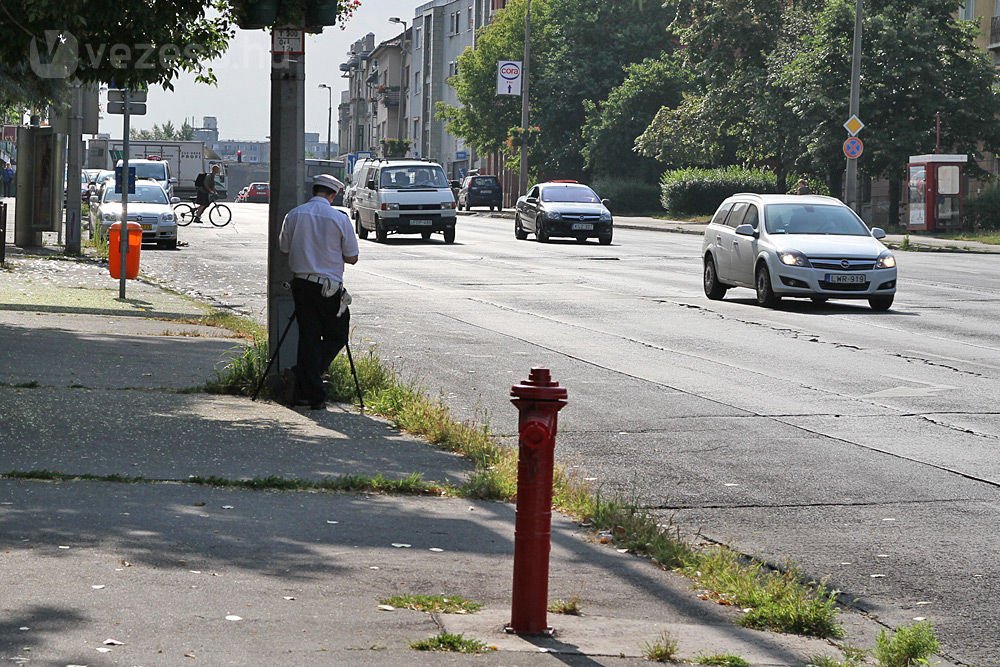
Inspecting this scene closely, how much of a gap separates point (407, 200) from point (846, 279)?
21.8m

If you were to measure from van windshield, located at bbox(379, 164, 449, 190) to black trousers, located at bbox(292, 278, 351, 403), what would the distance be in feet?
104

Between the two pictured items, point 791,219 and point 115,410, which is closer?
point 115,410

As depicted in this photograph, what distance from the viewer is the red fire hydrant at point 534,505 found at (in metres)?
5.44

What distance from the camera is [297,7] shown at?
1146cm

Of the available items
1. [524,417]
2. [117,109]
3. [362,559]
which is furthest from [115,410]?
[117,109]

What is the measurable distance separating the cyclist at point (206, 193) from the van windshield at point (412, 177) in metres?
10.4

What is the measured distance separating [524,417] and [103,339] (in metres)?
10.4

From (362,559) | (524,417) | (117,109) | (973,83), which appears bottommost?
(362,559)

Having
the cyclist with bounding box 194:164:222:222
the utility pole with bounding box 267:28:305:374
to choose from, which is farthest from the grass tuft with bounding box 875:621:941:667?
the cyclist with bounding box 194:164:222:222

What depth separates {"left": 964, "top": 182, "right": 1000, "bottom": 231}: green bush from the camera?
48.4 m

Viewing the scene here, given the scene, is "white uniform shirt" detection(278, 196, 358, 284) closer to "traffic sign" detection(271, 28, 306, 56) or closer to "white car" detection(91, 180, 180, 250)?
"traffic sign" detection(271, 28, 306, 56)

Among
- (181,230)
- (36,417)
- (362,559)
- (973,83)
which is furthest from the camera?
(973,83)

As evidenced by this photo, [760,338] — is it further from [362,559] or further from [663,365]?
[362,559]

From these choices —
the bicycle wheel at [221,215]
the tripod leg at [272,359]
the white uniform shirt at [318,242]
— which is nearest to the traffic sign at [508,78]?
the bicycle wheel at [221,215]
